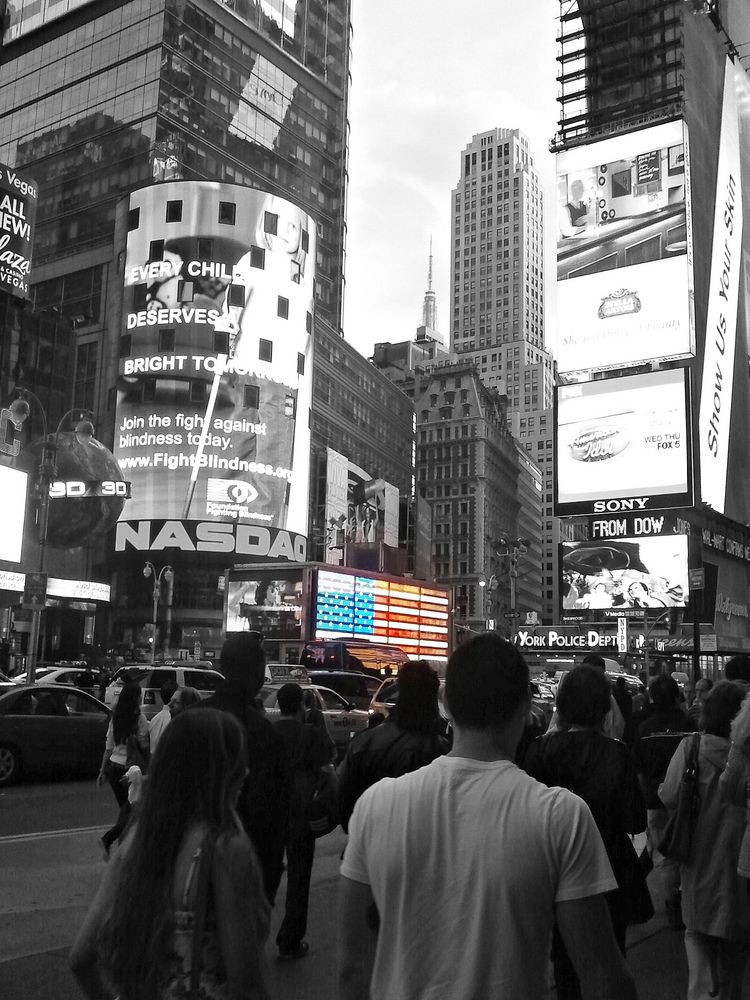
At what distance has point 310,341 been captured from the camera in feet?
247

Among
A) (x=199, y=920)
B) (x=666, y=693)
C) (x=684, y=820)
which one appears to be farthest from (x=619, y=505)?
(x=199, y=920)

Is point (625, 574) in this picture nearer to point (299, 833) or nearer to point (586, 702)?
point (299, 833)

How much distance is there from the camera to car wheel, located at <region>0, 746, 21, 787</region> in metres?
16.0

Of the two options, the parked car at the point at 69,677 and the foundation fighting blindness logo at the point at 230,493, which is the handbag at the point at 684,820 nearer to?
the parked car at the point at 69,677

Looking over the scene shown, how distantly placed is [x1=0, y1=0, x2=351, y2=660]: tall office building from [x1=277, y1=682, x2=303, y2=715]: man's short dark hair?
62.6 meters

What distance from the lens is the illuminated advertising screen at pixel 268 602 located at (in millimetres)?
41188

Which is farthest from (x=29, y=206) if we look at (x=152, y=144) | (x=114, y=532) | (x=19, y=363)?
(x=152, y=144)

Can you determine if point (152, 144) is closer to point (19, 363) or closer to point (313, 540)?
point (19, 363)

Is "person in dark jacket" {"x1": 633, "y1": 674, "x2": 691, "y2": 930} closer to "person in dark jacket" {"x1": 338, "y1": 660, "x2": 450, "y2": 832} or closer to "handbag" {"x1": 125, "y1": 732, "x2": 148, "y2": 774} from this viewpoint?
"person in dark jacket" {"x1": 338, "y1": 660, "x2": 450, "y2": 832}

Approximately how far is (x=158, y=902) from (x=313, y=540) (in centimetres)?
8750

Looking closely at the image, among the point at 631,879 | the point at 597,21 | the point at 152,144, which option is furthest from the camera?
the point at 597,21

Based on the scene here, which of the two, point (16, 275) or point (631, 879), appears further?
point (16, 275)

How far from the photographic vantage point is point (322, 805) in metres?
7.22

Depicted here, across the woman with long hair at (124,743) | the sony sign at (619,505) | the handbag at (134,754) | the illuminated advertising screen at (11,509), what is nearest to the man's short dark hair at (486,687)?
the woman with long hair at (124,743)
